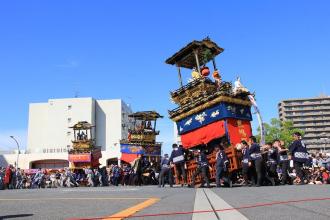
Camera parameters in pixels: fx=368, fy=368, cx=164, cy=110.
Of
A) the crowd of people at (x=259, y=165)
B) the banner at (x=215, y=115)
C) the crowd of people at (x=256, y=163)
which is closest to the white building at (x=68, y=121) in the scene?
the crowd of people at (x=259, y=165)

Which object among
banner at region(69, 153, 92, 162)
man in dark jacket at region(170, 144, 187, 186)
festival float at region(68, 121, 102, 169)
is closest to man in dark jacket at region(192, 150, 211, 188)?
man in dark jacket at region(170, 144, 187, 186)

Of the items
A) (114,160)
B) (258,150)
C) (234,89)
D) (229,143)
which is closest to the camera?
(258,150)

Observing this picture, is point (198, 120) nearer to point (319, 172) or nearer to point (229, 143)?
point (229, 143)

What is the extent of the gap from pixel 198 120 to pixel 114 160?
60.2m

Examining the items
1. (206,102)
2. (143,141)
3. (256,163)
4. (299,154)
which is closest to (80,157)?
(143,141)

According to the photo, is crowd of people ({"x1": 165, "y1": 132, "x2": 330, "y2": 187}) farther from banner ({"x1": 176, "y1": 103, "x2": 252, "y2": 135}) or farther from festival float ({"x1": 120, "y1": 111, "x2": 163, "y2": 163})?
festival float ({"x1": 120, "y1": 111, "x2": 163, "y2": 163})

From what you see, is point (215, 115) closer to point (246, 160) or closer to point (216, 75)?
point (246, 160)

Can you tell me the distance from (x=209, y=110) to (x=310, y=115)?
132 metres

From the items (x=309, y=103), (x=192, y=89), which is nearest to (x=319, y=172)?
(x=192, y=89)

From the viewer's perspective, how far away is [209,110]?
50.2 ft

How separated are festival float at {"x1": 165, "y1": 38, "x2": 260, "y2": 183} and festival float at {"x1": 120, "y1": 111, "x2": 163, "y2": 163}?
22.5 metres

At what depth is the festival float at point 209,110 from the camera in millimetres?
14664

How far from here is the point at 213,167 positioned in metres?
14.7

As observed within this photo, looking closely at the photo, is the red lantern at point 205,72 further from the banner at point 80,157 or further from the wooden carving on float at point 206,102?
the banner at point 80,157
